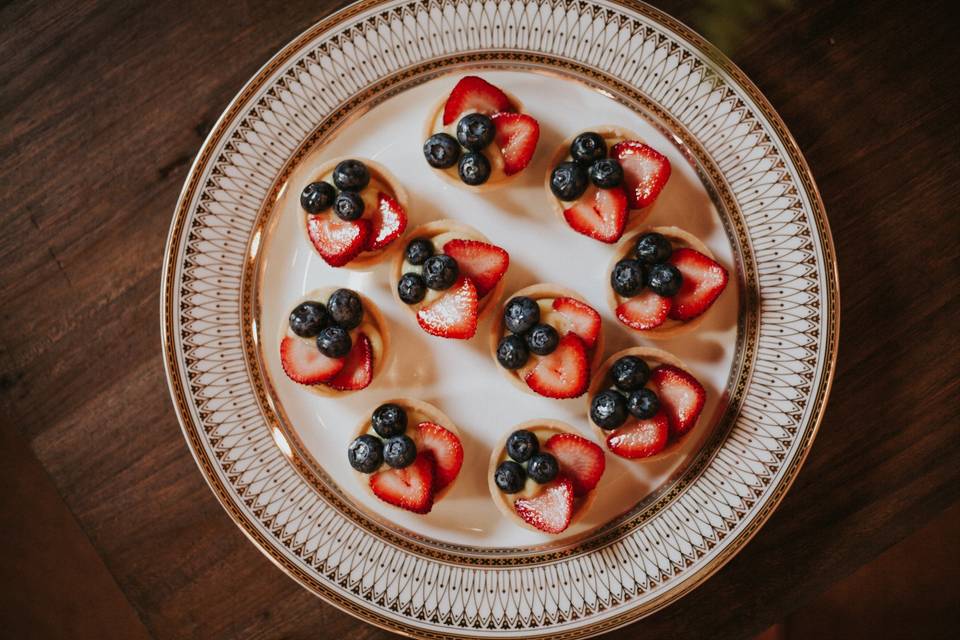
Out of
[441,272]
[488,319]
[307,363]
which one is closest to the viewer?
[441,272]

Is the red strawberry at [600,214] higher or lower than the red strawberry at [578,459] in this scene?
higher

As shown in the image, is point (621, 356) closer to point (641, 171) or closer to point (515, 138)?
point (641, 171)

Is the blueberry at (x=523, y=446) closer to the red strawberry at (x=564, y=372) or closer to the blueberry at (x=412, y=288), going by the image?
the red strawberry at (x=564, y=372)

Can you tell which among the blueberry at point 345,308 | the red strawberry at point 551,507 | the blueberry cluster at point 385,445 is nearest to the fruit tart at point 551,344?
the red strawberry at point 551,507

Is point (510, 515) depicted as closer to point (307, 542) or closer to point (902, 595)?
point (307, 542)

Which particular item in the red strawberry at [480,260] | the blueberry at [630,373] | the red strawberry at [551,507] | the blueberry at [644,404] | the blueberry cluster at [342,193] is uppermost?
the blueberry cluster at [342,193]

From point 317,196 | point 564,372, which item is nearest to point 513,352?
point 564,372
